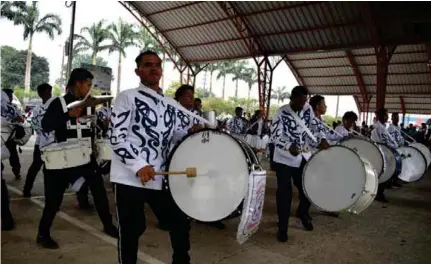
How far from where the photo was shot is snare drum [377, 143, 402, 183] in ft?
22.4

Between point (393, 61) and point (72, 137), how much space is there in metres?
21.6

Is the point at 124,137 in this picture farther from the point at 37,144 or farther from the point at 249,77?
the point at 249,77

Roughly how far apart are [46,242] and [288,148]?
2585 mm

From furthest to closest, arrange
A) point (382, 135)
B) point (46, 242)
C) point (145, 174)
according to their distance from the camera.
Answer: point (382, 135)
point (46, 242)
point (145, 174)

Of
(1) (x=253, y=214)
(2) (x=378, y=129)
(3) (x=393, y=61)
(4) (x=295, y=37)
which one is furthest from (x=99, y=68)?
(3) (x=393, y=61)

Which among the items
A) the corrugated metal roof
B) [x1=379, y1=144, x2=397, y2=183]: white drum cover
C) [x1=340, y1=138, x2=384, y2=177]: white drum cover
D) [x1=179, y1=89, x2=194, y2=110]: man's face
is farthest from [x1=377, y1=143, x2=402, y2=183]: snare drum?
the corrugated metal roof

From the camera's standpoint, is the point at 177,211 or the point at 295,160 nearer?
the point at 177,211

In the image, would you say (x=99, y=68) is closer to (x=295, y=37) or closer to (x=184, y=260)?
(x=184, y=260)

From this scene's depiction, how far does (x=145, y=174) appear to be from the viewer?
2.52 m

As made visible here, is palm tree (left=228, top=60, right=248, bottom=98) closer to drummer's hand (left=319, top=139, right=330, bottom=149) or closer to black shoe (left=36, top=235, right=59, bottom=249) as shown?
drummer's hand (left=319, top=139, right=330, bottom=149)

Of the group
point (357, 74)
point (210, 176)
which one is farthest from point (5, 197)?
point (357, 74)

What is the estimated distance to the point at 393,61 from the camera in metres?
22.2

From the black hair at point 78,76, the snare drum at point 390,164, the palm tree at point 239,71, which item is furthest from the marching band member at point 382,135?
the palm tree at point 239,71

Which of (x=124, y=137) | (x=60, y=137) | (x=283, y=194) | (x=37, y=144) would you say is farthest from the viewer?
(x=37, y=144)
